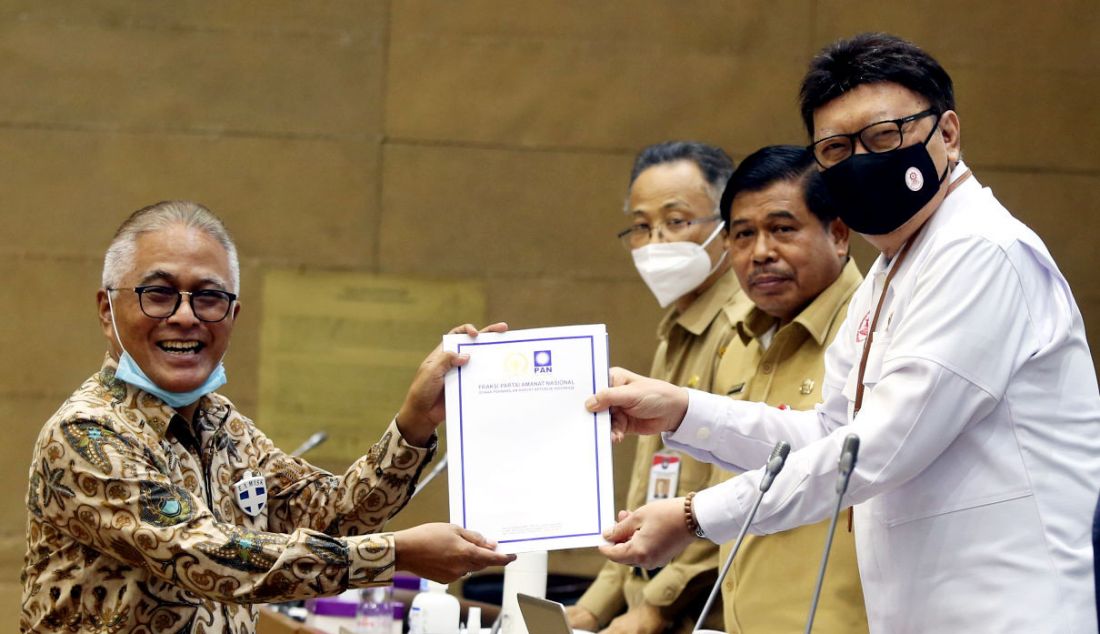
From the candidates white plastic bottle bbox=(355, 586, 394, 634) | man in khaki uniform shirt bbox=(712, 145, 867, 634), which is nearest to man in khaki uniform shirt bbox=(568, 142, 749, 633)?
man in khaki uniform shirt bbox=(712, 145, 867, 634)

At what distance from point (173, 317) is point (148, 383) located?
116 millimetres

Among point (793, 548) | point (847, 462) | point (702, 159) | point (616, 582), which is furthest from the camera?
point (702, 159)

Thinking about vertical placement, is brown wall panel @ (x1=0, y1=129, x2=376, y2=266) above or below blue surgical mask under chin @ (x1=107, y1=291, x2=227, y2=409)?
above

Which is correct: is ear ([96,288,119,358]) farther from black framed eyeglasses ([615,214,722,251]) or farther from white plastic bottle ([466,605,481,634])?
black framed eyeglasses ([615,214,722,251])

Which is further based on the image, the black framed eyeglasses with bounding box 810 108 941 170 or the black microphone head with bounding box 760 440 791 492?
the black framed eyeglasses with bounding box 810 108 941 170

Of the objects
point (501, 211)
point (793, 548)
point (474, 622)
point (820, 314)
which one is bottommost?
point (474, 622)

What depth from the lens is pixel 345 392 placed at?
16.3ft

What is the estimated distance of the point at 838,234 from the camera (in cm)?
287

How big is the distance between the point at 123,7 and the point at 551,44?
67.1 inches

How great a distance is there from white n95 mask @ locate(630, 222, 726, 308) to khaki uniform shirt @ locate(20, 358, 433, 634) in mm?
1647

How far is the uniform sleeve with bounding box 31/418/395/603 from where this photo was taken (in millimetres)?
1885

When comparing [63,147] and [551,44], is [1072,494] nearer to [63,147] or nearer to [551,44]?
[551,44]

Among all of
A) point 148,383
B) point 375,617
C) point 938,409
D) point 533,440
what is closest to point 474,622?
point 375,617

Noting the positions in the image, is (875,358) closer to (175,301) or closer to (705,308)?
(175,301)
